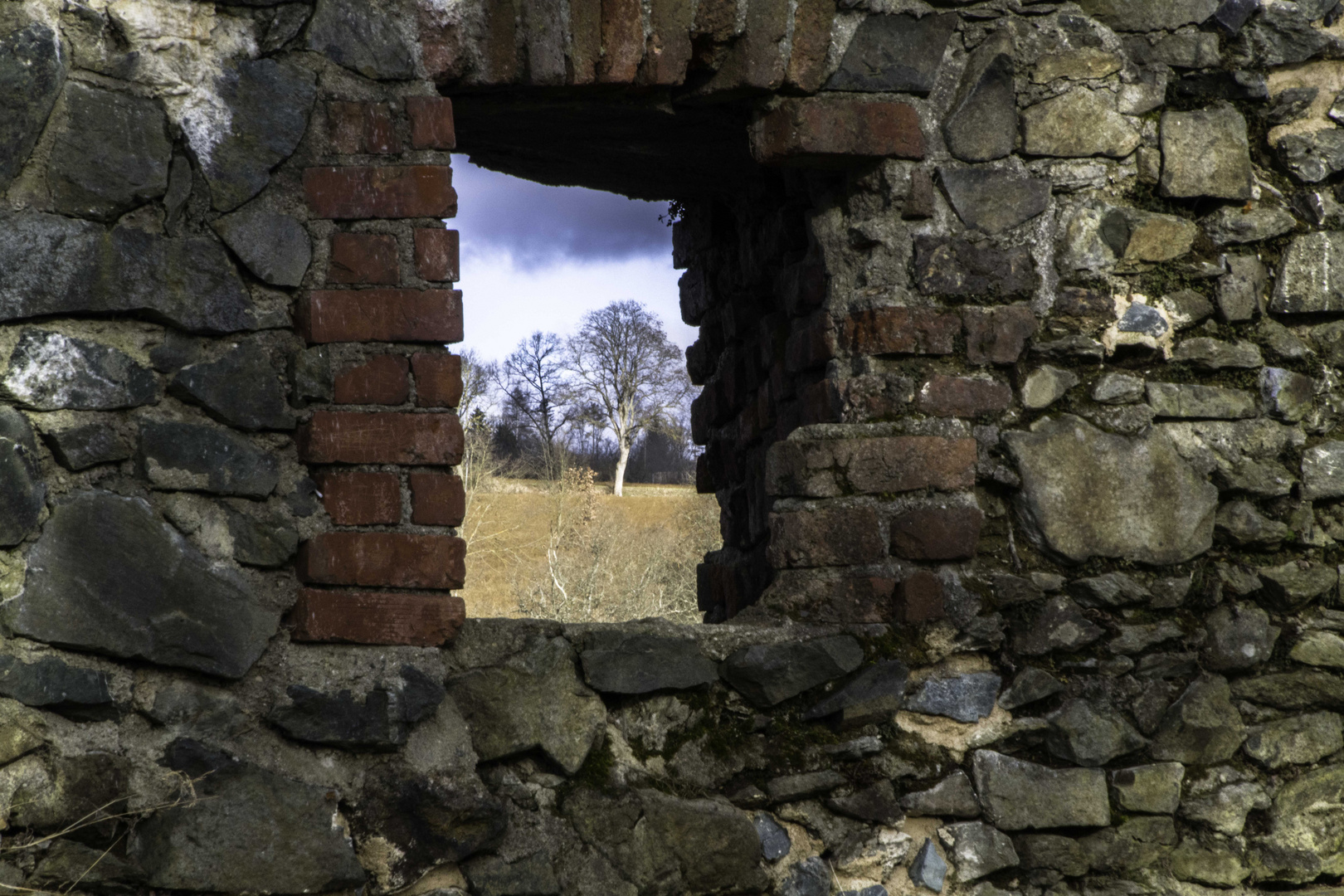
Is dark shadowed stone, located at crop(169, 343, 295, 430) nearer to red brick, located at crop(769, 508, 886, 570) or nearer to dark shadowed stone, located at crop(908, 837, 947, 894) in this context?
red brick, located at crop(769, 508, 886, 570)

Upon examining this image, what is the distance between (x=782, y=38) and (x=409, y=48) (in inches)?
30.7

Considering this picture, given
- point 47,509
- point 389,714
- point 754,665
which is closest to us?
point 47,509

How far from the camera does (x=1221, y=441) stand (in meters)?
2.56

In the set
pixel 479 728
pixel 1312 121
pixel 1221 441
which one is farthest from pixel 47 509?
pixel 1312 121

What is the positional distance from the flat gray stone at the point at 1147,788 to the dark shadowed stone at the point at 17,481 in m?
2.21

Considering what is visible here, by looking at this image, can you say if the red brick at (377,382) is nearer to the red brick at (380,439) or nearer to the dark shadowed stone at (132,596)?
the red brick at (380,439)

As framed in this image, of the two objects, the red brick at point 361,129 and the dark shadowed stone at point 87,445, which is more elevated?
the red brick at point 361,129

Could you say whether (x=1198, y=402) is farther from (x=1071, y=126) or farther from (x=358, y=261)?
(x=358, y=261)

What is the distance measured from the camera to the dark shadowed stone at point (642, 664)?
2266 millimetres

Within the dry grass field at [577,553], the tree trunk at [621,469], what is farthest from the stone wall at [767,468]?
the tree trunk at [621,469]

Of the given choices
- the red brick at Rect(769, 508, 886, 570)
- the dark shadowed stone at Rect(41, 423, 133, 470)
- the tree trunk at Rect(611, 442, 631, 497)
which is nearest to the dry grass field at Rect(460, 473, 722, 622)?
the tree trunk at Rect(611, 442, 631, 497)

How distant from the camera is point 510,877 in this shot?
2125 mm

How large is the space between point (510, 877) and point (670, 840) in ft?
1.04

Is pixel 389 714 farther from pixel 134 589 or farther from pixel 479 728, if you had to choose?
pixel 134 589
